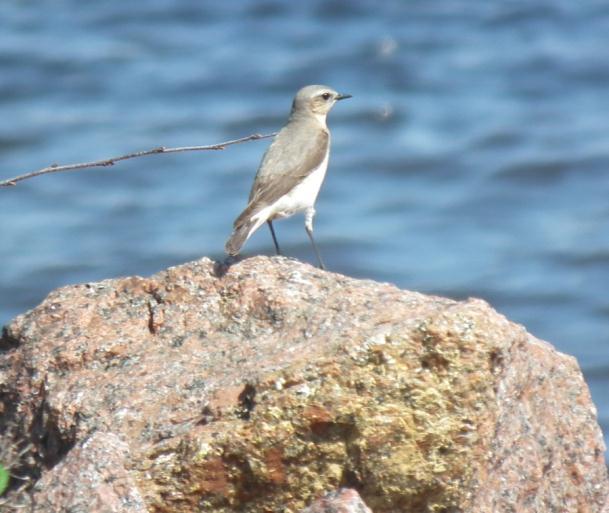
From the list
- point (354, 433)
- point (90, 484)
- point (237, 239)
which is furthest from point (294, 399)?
point (237, 239)

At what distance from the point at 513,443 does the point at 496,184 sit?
Answer: 12714 millimetres

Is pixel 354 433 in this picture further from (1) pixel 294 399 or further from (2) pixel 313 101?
(2) pixel 313 101

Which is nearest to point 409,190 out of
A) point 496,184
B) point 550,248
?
point 496,184

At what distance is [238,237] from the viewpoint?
7441mm

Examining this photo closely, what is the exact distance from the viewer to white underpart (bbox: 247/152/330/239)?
26.6ft

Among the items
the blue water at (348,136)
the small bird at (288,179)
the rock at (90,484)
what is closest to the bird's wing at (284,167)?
the small bird at (288,179)

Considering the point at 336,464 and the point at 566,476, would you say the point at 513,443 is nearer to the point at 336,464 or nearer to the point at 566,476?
the point at 566,476

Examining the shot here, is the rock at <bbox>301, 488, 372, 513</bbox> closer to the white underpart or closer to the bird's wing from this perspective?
the bird's wing

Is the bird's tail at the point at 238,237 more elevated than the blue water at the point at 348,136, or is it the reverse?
the blue water at the point at 348,136

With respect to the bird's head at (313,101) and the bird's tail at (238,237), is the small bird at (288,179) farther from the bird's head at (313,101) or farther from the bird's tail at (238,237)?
the bird's head at (313,101)

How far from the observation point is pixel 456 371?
5.34 meters

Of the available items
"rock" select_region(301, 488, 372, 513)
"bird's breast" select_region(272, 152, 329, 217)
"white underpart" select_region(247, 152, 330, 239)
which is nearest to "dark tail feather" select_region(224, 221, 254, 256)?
"white underpart" select_region(247, 152, 330, 239)

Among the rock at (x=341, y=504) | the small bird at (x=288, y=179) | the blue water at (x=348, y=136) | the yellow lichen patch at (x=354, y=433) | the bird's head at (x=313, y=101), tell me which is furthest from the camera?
the blue water at (x=348, y=136)

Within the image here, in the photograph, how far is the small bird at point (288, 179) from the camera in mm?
7945
